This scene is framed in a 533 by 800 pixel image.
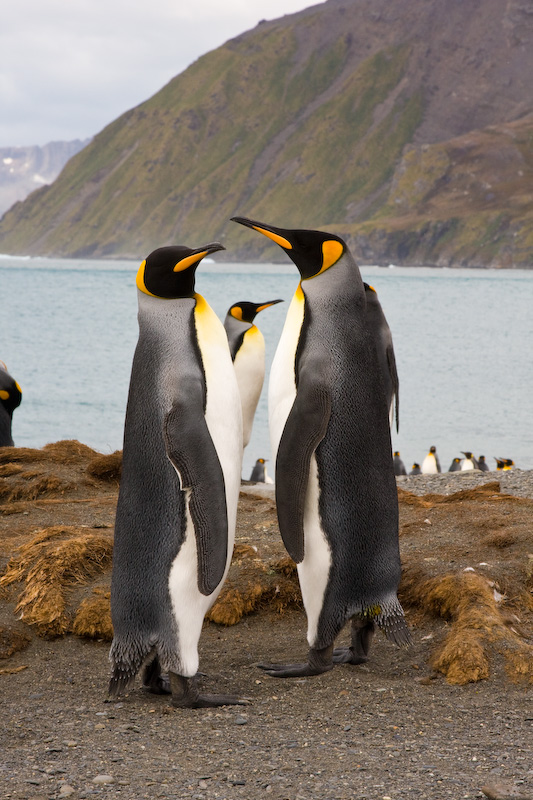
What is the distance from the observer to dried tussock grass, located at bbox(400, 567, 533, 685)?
355 cm

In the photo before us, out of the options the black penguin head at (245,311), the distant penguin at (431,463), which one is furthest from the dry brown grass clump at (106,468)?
the distant penguin at (431,463)

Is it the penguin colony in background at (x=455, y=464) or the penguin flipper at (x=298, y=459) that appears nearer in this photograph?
the penguin flipper at (x=298, y=459)

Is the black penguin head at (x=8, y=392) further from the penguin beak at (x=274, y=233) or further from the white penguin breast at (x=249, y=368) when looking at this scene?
the penguin beak at (x=274, y=233)

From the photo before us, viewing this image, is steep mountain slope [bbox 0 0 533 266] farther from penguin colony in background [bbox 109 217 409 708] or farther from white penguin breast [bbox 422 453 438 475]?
penguin colony in background [bbox 109 217 409 708]

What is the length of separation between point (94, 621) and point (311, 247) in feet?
6.86

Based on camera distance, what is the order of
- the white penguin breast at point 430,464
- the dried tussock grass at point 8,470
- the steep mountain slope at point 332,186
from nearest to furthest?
the dried tussock grass at point 8,470, the white penguin breast at point 430,464, the steep mountain slope at point 332,186

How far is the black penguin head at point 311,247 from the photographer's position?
12.1 feet

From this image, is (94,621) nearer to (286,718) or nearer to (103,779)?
(286,718)

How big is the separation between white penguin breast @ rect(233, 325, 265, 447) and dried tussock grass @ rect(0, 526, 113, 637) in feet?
14.0

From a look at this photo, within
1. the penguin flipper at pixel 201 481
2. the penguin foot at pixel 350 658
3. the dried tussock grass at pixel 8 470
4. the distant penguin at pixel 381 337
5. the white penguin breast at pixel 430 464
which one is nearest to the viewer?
the penguin flipper at pixel 201 481

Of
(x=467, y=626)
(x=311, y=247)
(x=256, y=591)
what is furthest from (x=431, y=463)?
(x=311, y=247)

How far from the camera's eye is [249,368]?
9.19 metres

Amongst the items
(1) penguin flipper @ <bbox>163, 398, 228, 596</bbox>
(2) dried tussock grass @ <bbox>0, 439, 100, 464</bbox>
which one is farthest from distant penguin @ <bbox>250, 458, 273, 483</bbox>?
(1) penguin flipper @ <bbox>163, 398, 228, 596</bbox>

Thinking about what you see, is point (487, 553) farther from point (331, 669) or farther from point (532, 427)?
point (532, 427)
